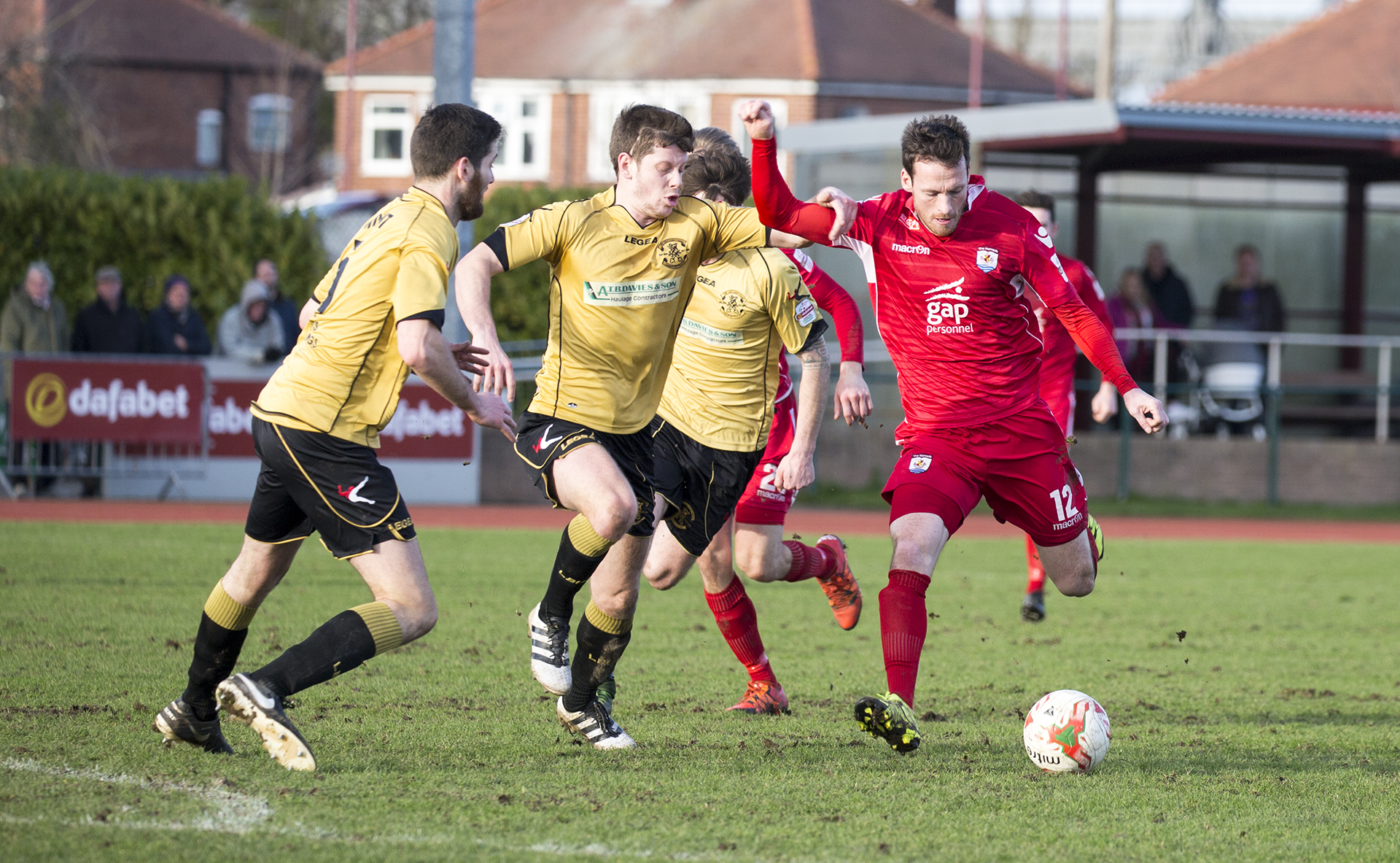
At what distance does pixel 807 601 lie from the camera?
9781 mm

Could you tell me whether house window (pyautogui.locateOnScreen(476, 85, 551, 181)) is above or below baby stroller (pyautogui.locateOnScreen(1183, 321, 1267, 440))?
above

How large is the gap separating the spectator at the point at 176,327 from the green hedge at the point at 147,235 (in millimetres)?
2920

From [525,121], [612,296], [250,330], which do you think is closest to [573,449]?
[612,296]

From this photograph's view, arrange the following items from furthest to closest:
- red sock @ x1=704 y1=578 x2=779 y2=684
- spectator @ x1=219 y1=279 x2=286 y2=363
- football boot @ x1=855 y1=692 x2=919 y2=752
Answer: spectator @ x1=219 y1=279 x2=286 y2=363 < red sock @ x1=704 y1=578 x2=779 y2=684 < football boot @ x1=855 y1=692 x2=919 y2=752

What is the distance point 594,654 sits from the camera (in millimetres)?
5293

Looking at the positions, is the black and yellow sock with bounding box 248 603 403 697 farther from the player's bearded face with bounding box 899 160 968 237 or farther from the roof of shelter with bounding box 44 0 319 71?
the roof of shelter with bounding box 44 0 319 71

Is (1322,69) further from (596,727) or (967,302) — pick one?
(596,727)

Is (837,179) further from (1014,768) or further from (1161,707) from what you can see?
(1014,768)

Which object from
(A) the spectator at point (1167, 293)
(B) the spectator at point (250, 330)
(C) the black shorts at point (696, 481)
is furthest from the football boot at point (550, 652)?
(A) the spectator at point (1167, 293)

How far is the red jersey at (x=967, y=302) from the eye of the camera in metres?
5.50

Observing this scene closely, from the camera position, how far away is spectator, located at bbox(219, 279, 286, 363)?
14.8 metres

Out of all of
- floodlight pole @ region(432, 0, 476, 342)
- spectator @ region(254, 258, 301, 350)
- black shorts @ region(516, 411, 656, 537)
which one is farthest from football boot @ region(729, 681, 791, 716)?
spectator @ region(254, 258, 301, 350)

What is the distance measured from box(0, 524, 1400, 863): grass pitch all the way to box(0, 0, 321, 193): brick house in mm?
36637

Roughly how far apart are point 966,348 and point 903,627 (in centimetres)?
113
